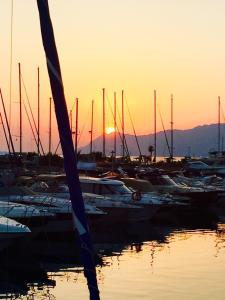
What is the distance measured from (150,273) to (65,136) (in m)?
13.9

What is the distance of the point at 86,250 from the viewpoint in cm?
455

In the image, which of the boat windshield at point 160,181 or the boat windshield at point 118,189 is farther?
the boat windshield at point 160,181

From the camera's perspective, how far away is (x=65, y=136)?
4539 mm

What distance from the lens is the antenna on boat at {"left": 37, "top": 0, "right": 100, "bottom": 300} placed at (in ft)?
14.6

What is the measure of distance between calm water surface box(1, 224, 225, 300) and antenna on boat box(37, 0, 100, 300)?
34.1 feet

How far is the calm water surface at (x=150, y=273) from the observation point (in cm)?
1524

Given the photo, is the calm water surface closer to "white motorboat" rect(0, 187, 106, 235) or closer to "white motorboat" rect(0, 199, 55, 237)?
"white motorboat" rect(0, 187, 106, 235)

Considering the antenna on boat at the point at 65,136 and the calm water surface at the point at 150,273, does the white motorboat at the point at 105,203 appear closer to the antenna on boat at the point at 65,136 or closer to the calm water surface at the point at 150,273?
the calm water surface at the point at 150,273

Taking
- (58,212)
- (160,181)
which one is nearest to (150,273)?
(58,212)

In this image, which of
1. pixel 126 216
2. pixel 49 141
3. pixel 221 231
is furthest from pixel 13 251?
pixel 49 141

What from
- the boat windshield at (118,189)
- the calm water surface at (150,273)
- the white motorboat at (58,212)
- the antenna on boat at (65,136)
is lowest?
the calm water surface at (150,273)

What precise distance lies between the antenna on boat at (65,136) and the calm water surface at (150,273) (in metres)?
10.4

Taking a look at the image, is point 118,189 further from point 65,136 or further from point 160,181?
point 65,136

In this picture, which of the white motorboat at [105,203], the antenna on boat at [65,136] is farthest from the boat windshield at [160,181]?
the antenna on boat at [65,136]
